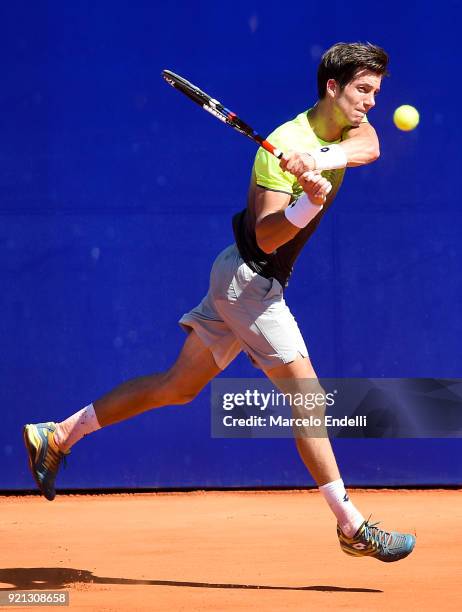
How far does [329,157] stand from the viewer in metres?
3.67

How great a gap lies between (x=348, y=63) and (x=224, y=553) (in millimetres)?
1943

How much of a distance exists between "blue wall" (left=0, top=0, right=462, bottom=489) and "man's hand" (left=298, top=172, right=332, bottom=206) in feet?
8.14

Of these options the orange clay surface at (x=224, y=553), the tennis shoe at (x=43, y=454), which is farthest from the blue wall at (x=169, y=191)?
the tennis shoe at (x=43, y=454)

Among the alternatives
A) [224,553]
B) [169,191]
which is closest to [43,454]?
[224,553]

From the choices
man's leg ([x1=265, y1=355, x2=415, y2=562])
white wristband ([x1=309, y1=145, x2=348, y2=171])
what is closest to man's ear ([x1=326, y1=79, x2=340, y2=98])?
white wristband ([x1=309, y1=145, x2=348, y2=171])

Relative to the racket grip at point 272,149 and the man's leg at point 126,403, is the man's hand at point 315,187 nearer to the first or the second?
the racket grip at point 272,149

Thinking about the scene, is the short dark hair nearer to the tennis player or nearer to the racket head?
the tennis player

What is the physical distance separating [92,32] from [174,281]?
139cm

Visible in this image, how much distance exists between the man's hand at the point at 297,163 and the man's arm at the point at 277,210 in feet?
0.08

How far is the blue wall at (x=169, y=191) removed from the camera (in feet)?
19.7

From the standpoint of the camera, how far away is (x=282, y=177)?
3771 millimetres

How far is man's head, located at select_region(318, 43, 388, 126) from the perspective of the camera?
3.85 metres

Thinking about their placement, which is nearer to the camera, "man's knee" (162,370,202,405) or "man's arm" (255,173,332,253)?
"man's arm" (255,173,332,253)

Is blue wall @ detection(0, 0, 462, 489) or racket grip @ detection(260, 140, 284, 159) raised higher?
blue wall @ detection(0, 0, 462, 489)
